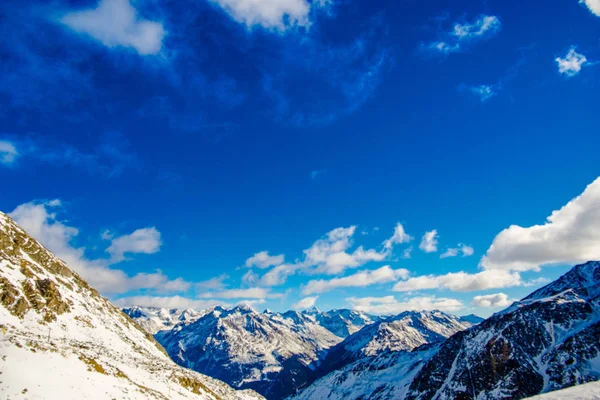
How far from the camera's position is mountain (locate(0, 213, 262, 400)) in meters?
50.0

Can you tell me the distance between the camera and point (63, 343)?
8588cm

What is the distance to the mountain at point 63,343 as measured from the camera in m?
50.0

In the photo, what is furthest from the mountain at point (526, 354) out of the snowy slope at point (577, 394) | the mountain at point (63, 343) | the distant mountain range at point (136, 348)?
the snowy slope at point (577, 394)

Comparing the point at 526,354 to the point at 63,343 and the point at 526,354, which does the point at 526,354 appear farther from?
the point at 63,343

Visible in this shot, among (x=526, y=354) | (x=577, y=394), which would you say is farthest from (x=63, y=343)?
(x=526, y=354)

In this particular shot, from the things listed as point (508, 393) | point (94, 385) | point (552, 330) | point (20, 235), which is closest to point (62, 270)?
point (20, 235)

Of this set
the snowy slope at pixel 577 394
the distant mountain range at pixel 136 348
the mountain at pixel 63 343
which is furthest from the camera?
the distant mountain range at pixel 136 348

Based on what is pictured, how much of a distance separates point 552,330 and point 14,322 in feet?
759

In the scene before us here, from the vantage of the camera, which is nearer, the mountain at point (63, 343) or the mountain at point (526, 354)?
the mountain at point (63, 343)

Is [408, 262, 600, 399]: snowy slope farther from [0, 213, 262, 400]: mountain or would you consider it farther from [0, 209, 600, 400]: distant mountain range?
[0, 213, 262, 400]: mountain

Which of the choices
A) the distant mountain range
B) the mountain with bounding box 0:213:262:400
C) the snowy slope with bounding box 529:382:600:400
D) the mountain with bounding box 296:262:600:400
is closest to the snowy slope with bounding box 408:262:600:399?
the mountain with bounding box 296:262:600:400

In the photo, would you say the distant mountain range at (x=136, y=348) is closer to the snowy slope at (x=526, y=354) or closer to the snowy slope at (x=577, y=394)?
the snowy slope at (x=526, y=354)

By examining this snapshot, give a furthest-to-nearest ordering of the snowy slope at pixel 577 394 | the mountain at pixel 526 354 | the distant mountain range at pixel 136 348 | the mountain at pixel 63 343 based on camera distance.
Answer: the mountain at pixel 526 354, the distant mountain range at pixel 136 348, the mountain at pixel 63 343, the snowy slope at pixel 577 394

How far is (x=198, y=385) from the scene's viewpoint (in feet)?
385
